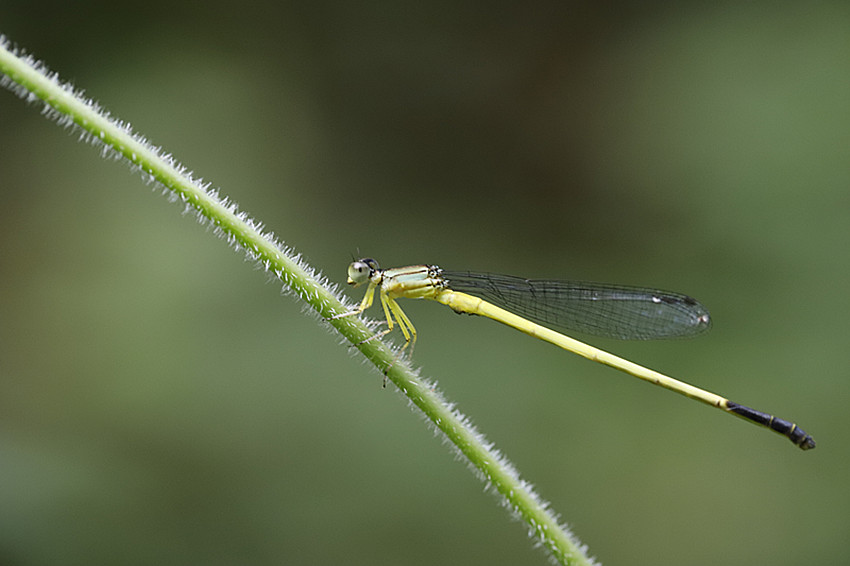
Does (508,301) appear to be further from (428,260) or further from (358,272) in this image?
(428,260)

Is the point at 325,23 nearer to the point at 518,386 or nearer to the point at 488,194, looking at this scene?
the point at 488,194

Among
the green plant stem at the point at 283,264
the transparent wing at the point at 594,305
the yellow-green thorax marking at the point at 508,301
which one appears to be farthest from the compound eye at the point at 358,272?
the green plant stem at the point at 283,264

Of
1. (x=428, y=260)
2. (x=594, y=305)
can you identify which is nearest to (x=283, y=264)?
(x=594, y=305)

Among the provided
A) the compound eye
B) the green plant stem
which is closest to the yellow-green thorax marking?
the compound eye

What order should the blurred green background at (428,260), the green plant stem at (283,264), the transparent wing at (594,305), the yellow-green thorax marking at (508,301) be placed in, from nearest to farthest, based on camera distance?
the green plant stem at (283,264) < the yellow-green thorax marking at (508,301) < the transparent wing at (594,305) < the blurred green background at (428,260)

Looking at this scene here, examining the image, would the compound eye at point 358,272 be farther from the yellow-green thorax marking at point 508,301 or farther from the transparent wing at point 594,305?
the transparent wing at point 594,305

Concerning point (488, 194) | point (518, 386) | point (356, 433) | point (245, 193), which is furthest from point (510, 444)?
point (245, 193)

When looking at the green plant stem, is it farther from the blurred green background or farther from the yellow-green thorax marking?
the blurred green background

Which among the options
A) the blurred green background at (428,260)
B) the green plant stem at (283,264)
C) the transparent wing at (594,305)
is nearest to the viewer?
the green plant stem at (283,264)
